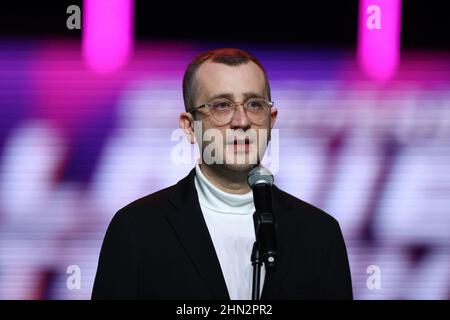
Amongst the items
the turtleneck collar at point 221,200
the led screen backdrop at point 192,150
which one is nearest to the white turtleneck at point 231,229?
the turtleneck collar at point 221,200

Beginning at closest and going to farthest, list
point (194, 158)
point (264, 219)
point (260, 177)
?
point (264, 219), point (260, 177), point (194, 158)

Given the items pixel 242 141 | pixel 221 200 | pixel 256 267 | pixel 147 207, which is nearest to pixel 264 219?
pixel 256 267

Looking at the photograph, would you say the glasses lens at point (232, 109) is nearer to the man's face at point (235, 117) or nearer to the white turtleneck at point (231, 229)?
the man's face at point (235, 117)

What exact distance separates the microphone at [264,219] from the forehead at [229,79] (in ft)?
1.48

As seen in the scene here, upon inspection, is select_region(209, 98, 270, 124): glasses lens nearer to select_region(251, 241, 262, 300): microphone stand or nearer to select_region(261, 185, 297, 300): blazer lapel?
select_region(261, 185, 297, 300): blazer lapel

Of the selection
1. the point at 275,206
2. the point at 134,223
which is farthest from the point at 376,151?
the point at 134,223

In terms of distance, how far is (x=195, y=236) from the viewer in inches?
97.3

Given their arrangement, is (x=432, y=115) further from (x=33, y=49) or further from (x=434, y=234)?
(x=33, y=49)

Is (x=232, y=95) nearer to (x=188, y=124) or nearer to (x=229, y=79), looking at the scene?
(x=229, y=79)

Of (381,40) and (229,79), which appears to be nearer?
(229,79)

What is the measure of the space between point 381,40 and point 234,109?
5.28ft

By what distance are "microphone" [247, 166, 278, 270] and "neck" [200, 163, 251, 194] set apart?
36 centimetres

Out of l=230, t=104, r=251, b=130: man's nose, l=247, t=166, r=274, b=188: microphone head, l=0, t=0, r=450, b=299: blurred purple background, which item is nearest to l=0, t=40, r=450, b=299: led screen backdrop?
l=0, t=0, r=450, b=299: blurred purple background

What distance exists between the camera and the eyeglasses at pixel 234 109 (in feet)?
8.11
